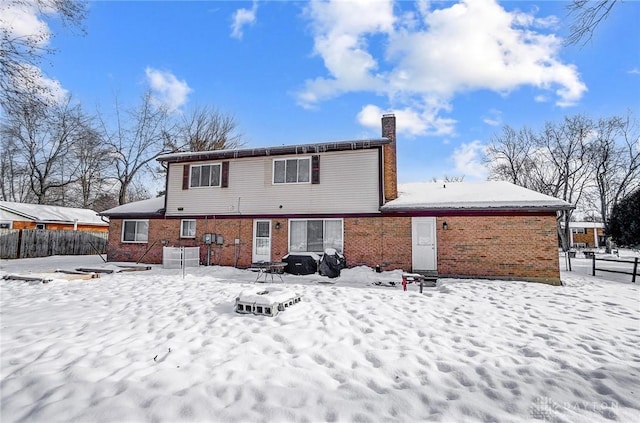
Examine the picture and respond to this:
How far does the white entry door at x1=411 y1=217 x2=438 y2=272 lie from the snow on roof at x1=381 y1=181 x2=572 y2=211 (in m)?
0.63

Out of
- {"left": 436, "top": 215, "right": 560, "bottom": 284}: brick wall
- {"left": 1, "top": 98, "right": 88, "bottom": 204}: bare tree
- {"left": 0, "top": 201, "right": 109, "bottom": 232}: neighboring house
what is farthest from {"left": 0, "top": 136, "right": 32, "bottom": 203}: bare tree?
{"left": 436, "top": 215, "right": 560, "bottom": 284}: brick wall

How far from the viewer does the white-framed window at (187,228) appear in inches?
587

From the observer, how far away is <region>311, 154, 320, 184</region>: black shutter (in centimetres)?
1334

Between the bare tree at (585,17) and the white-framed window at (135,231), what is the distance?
17.0m

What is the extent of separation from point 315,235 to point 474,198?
6.44m

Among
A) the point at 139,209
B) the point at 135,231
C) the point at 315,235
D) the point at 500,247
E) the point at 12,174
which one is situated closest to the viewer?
the point at 500,247

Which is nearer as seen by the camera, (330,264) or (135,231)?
(330,264)

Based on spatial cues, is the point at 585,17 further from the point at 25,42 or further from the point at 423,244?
the point at 25,42

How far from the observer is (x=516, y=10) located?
739 centimetres

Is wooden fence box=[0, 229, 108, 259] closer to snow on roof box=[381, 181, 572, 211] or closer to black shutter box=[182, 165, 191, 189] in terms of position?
black shutter box=[182, 165, 191, 189]

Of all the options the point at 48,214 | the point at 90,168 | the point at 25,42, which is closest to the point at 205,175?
the point at 25,42

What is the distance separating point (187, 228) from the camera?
15023 millimetres

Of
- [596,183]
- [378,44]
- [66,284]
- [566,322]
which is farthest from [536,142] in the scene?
[66,284]

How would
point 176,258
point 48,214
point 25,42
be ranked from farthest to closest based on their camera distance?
point 48,214 < point 176,258 < point 25,42
